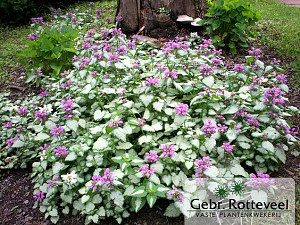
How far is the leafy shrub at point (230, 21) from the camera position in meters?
4.16

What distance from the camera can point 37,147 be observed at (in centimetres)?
280

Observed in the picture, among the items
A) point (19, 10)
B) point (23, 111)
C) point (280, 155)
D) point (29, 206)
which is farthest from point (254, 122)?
point (19, 10)

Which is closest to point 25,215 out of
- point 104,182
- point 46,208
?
point 46,208

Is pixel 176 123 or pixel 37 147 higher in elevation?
pixel 176 123

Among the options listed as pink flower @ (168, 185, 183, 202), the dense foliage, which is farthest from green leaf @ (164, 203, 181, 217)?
the dense foliage

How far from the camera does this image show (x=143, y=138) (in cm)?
233

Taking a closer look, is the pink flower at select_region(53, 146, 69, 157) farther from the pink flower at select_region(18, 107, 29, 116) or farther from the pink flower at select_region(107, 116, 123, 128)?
the pink flower at select_region(18, 107, 29, 116)

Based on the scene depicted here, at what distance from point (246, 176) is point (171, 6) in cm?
343

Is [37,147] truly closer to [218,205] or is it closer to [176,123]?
[176,123]

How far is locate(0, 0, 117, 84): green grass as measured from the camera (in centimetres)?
473

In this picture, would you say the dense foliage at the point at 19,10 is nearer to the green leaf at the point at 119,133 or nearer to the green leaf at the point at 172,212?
the green leaf at the point at 119,133

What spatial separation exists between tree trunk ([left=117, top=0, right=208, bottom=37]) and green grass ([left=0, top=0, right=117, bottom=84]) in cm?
141

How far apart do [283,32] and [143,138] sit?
13.4 feet

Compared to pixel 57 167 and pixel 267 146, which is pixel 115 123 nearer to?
pixel 57 167
